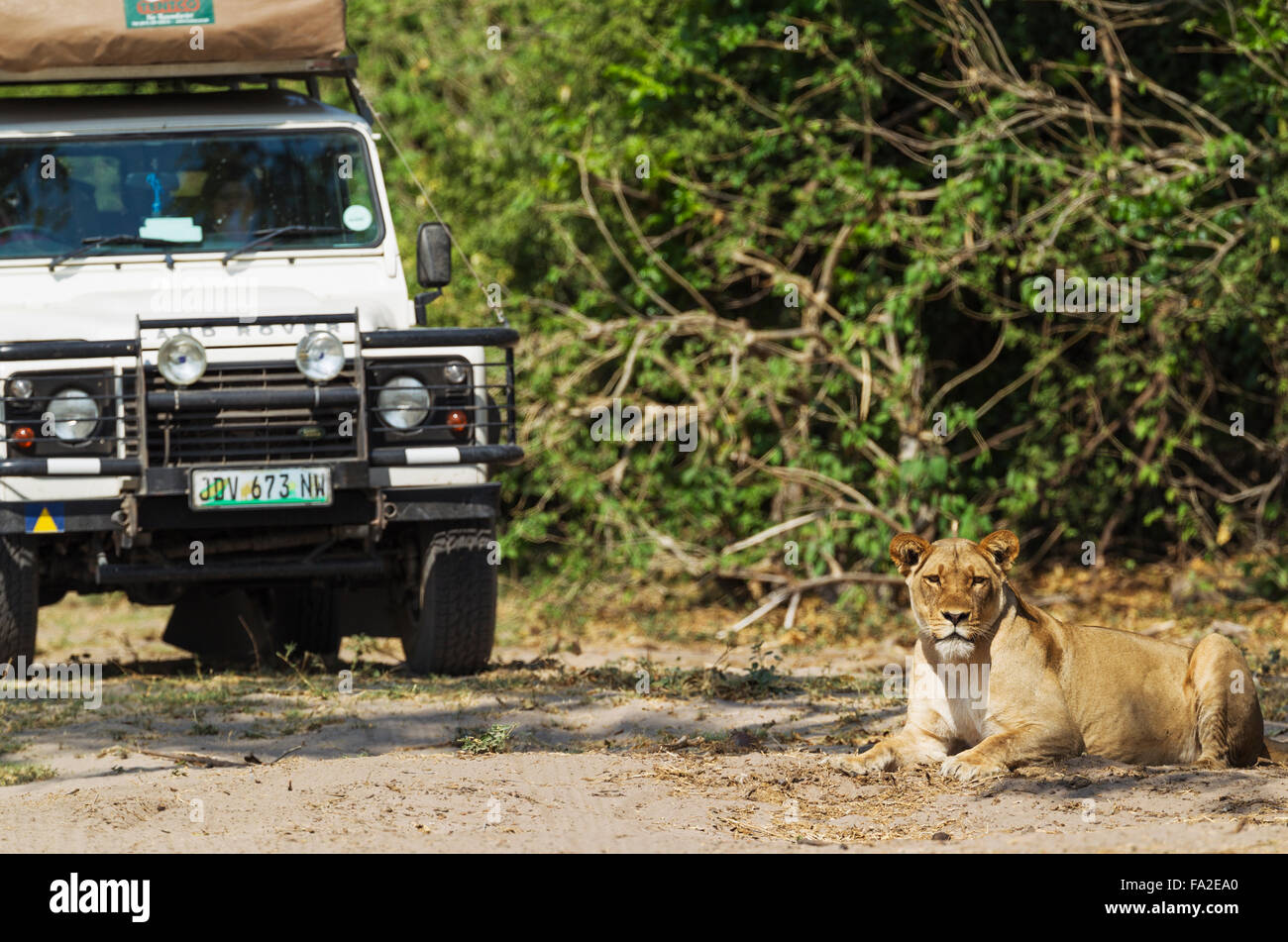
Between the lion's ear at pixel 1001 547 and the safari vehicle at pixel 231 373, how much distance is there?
8.08ft

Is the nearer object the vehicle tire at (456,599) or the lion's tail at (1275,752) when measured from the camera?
the lion's tail at (1275,752)

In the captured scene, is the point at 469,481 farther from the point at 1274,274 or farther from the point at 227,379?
the point at 1274,274

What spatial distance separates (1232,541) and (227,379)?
273 inches

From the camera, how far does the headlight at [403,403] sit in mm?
6992

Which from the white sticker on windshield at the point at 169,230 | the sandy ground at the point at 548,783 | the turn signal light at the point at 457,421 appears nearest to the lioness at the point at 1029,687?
the sandy ground at the point at 548,783

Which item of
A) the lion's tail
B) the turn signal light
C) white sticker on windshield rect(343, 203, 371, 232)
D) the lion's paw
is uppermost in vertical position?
white sticker on windshield rect(343, 203, 371, 232)

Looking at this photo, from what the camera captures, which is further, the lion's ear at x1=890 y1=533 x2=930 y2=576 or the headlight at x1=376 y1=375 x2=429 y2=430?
the headlight at x1=376 y1=375 x2=429 y2=430

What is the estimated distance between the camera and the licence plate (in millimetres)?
6648

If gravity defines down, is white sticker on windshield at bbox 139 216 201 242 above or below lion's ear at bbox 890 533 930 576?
above

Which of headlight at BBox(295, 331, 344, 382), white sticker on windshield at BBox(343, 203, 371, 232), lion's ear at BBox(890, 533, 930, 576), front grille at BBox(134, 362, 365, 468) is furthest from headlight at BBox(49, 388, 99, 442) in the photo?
lion's ear at BBox(890, 533, 930, 576)

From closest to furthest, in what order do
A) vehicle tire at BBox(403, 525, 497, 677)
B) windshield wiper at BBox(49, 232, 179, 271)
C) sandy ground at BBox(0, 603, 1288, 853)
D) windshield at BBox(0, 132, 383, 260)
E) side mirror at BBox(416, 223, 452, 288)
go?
sandy ground at BBox(0, 603, 1288, 853) < vehicle tire at BBox(403, 525, 497, 677) < windshield wiper at BBox(49, 232, 179, 271) < windshield at BBox(0, 132, 383, 260) < side mirror at BBox(416, 223, 452, 288)

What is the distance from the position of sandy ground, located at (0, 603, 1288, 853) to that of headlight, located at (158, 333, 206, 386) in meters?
1.30

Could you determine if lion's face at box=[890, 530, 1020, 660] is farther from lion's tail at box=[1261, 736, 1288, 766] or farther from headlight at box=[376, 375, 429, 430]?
headlight at box=[376, 375, 429, 430]

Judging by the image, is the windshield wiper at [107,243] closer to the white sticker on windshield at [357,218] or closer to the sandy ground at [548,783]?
the white sticker on windshield at [357,218]
